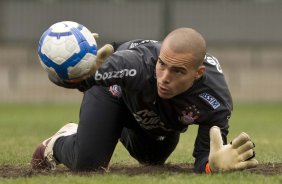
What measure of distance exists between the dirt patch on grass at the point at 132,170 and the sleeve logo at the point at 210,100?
2.24ft

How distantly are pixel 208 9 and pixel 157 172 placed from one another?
1619 centimetres

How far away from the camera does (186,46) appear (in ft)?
22.9

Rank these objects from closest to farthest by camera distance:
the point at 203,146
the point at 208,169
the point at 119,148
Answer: the point at 208,169 → the point at 203,146 → the point at 119,148

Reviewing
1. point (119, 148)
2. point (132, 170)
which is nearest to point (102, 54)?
point (132, 170)

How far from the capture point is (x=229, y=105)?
7441 millimetres

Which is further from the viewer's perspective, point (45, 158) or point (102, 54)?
Result: point (45, 158)

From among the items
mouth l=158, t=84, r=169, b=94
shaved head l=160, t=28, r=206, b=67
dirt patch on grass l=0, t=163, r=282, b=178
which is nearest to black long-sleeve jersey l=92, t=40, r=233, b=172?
mouth l=158, t=84, r=169, b=94

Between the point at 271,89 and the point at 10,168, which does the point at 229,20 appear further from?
the point at 10,168

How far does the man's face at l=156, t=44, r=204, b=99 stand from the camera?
22.6ft

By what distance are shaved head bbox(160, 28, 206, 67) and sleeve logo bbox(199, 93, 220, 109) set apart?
0.34m

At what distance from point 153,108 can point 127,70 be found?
640 mm

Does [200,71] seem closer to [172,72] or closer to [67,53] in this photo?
[172,72]

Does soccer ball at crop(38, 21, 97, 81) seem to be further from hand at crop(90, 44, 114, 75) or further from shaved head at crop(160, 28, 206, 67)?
shaved head at crop(160, 28, 206, 67)

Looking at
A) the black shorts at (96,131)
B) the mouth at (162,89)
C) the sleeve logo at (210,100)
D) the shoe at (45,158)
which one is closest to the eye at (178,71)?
the mouth at (162,89)
